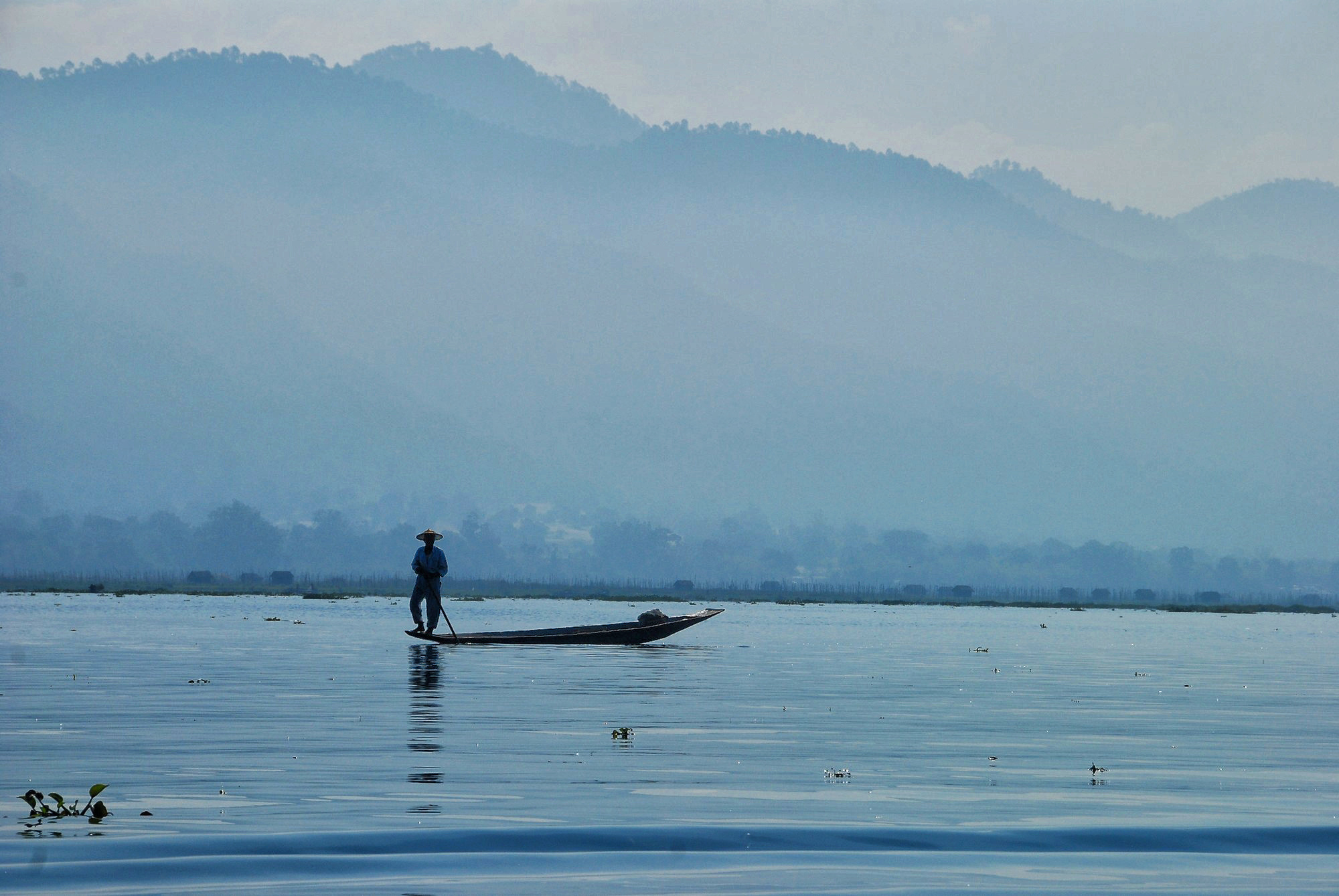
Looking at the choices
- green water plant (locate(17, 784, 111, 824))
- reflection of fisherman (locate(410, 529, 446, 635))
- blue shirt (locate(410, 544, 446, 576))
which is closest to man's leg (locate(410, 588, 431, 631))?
reflection of fisherman (locate(410, 529, 446, 635))

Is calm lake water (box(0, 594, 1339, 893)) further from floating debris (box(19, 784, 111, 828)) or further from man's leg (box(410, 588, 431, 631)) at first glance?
man's leg (box(410, 588, 431, 631))

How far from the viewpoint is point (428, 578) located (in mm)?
48438

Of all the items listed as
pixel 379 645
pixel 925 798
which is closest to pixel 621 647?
pixel 379 645

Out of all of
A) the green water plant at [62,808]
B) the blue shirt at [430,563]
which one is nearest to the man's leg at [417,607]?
the blue shirt at [430,563]

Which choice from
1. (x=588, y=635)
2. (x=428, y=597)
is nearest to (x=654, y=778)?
(x=428, y=597)

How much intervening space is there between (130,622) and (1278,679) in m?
53.7

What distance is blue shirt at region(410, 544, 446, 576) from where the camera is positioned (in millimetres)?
47500

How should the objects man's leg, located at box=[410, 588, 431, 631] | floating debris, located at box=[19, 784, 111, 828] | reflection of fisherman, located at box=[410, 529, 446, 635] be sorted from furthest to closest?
man's leg, located at box=[410, 588, 431, 631] → reflection of fisherman, located at box=[410, 529, 446, 635] → floating debris, located at box=[19, 784, 111, 828]

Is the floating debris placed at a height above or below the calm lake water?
above

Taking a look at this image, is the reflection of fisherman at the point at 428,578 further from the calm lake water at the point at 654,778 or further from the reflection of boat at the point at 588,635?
the calm lake water at the point at 654,778

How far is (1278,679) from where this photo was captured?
4562 cm

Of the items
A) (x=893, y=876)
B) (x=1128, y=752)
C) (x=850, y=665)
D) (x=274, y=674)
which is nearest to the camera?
(x=893, y=876)

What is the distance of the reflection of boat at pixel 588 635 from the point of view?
168 ft

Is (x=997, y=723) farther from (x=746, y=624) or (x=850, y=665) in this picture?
(x=746, y=624)
